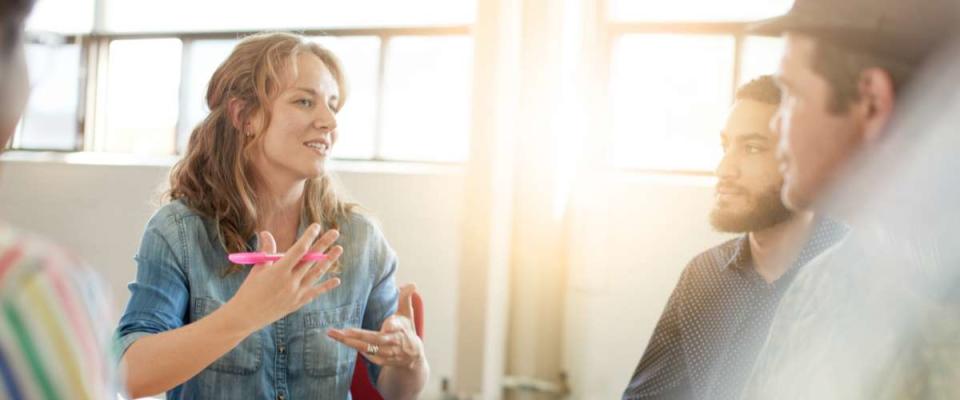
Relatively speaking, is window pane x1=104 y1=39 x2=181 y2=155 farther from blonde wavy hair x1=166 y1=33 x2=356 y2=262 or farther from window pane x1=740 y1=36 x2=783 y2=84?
window pane x1=740 y1=36 x2=783 y2=84

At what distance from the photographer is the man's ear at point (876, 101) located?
681mm

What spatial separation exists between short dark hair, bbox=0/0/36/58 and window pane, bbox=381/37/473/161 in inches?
78.4

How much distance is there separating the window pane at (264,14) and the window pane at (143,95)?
0.06 metres

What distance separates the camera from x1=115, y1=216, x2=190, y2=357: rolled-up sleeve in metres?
1.17

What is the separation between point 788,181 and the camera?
2.53 feet

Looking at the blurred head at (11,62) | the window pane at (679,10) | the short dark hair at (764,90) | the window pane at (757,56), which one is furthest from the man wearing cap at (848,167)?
the window pane at (679,10)

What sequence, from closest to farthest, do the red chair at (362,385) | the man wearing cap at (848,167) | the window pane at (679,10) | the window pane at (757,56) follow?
1. the man wearing cap at (848,167)
2. the red chair at (362,385)
3. the window pane at (757,56)
4. the window pane at (679,10)

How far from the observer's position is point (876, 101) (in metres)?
0.69

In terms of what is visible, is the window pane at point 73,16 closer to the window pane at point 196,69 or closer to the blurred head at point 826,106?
the window pane at point 196,69

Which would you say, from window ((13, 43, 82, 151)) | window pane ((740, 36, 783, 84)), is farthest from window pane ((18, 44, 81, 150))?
window pane ((740, 36, 783, 84))

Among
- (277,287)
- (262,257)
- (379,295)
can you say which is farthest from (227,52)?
(277,287)

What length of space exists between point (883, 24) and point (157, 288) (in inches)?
36.7

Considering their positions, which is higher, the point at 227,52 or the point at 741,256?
the point at 227,52

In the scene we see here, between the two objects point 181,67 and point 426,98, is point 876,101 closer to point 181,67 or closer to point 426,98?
point 426,98
